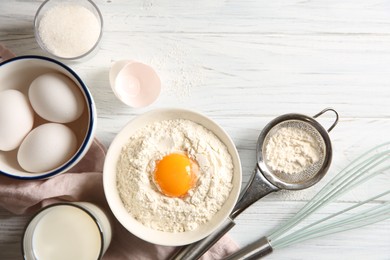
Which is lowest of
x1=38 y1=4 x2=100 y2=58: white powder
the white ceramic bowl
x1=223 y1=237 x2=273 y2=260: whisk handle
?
x1=223 y1=237 x2=273 y2=260: whisk handle

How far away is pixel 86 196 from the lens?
115cm

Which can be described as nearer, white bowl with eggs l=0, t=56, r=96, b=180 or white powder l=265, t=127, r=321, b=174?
white bowl with eggs l=0, t=56, r=96, b=180

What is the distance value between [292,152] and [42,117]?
21.8 inches

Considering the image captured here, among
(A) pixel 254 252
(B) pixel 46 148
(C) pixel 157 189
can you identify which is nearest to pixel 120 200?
(C) pixel 157 189

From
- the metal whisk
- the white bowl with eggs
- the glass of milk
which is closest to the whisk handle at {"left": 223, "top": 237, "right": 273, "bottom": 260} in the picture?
the metal whisk

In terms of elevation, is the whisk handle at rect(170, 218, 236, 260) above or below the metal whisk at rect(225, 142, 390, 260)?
below

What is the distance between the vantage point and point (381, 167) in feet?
4.01

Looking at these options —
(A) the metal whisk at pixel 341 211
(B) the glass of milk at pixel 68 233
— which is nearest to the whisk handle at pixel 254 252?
(A) the metal whisk at pixel 341 211

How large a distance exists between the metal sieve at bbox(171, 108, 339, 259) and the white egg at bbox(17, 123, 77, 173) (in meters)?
0.33

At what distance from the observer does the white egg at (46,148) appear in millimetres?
1061

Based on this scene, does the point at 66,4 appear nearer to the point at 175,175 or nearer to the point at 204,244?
the point at 175,175

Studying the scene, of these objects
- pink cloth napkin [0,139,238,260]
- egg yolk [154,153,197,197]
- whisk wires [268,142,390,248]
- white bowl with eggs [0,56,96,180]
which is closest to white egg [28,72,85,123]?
white bowl with eggs [0,56,96,180]

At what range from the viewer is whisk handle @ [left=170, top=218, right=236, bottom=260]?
113cm

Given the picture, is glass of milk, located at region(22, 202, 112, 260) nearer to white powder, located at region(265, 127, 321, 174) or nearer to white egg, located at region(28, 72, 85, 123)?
white egg, located at region(28, 72, 85, 123)
